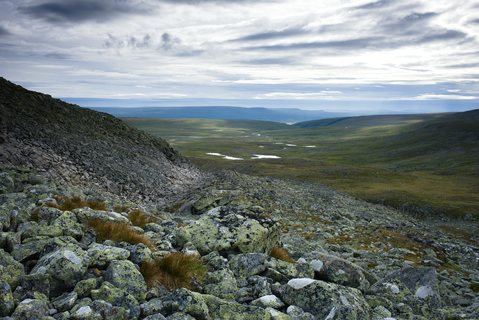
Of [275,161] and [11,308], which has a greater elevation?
[11,308]

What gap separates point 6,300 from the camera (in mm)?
5180

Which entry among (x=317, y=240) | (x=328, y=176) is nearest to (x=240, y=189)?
(x=317, y=240)

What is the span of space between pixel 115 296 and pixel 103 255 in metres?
1.72

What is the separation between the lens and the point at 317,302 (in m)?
7.41

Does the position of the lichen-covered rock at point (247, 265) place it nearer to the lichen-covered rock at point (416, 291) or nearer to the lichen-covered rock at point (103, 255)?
the lichen-covered rock at point (103, 255)

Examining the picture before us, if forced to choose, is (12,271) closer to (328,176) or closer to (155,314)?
(155,314)

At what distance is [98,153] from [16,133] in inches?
347

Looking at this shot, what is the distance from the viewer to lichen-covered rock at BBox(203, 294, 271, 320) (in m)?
6.55

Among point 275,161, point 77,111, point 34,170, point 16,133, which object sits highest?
point 77,111

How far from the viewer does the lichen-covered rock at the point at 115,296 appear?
19.6 feet

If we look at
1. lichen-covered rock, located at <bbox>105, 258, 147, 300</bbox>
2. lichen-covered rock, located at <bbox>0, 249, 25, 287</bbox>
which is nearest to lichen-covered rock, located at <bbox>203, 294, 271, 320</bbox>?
lichen-covered rock, located at <bbox>105, 258, 147, 300</bbox>

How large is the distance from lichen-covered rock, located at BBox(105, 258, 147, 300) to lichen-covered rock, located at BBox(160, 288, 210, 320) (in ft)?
1.93

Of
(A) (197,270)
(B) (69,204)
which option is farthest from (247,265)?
(B) (69,204)

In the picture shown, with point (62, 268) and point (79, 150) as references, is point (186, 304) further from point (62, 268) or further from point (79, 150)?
point (79, 150)
